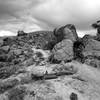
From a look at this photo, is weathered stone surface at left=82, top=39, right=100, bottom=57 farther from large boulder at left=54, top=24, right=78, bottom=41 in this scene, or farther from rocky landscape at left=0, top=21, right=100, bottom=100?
large boulder at left=54, top=24, right=78, bottom=41

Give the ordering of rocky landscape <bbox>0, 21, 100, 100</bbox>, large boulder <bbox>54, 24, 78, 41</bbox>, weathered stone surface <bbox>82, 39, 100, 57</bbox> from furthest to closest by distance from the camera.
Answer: large boulder <bbox>54, 24, 78, 41</bbox>
weathered stone surface <bbox>82, 39, 100, 57</bbox>
rocky landscape <bbox>0, 21, 100, 100</bbox>

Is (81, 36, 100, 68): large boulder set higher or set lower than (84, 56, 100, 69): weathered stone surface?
higher

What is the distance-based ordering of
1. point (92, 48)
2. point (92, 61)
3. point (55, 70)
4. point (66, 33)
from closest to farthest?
1. point (55, 70)
2. point (92, 61)
3. point (92, 48)
4. point (66, 33)

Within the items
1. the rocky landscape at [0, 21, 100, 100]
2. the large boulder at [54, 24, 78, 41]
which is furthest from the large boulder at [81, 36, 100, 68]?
the large boulder at [54, 24, 78, 41]

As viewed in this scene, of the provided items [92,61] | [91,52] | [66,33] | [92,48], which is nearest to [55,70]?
[92,61]

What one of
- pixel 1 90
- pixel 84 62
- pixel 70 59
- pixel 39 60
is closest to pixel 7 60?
pixel 39 60

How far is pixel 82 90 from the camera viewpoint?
722 inches

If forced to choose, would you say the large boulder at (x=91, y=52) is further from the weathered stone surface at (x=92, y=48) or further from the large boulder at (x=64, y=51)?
the large boulder at (x=64, y=51)

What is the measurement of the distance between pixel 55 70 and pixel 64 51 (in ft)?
19.4

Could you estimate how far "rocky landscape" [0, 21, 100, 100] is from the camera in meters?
18.0

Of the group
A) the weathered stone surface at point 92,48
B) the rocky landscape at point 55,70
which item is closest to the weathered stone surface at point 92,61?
the rocky landscape at point 55,70

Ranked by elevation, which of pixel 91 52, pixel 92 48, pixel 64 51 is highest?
pixel 92 48

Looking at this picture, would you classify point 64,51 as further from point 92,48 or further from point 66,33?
point 66,33

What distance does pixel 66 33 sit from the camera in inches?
1292
